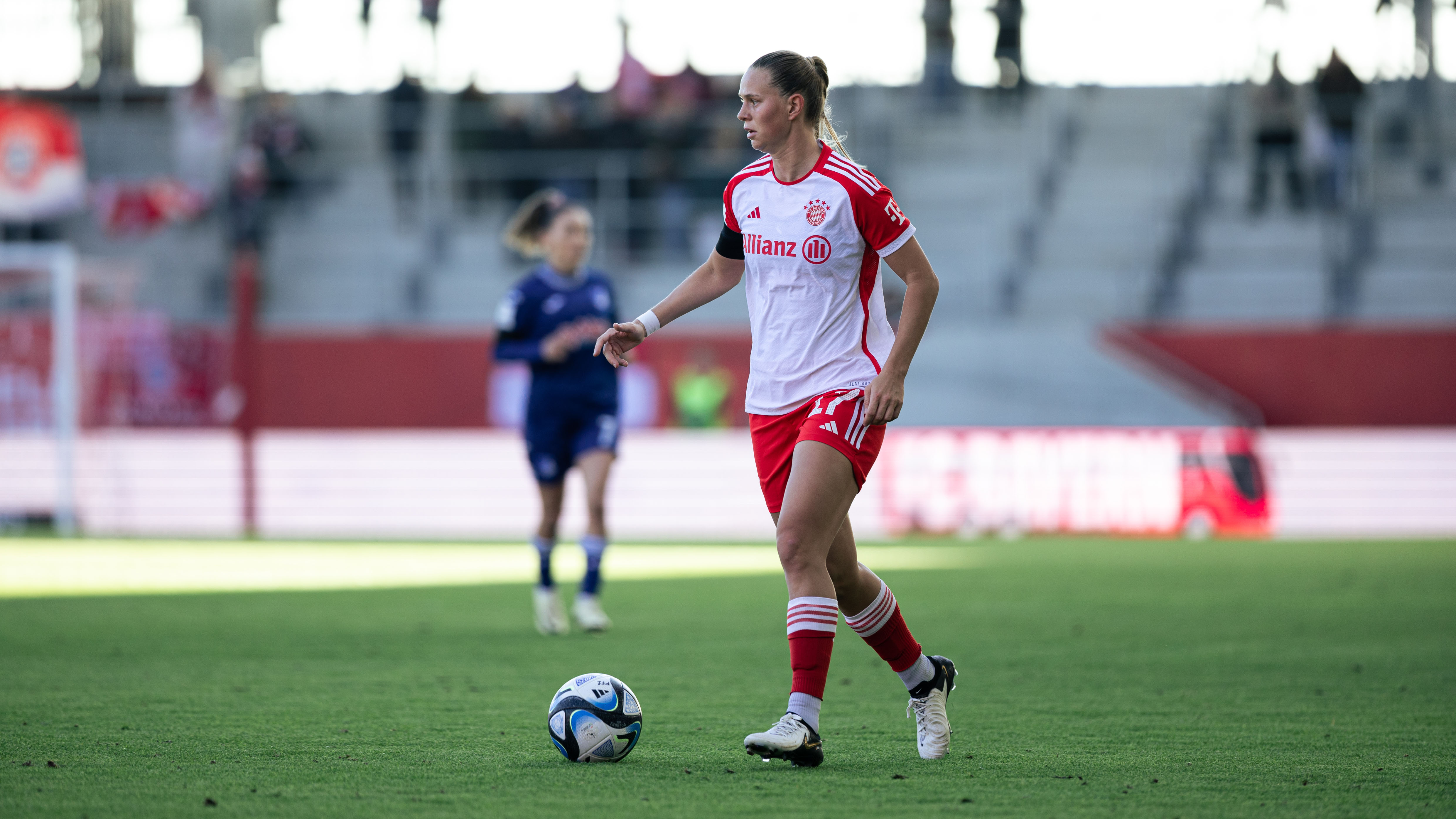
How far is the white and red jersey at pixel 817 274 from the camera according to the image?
450cm

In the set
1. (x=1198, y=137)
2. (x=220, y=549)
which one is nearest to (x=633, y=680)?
(x=220, y=549)

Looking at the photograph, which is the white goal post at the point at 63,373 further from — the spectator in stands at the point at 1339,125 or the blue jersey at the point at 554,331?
the spectator in stands at the point at 1339,125

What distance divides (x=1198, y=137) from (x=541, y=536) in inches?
557

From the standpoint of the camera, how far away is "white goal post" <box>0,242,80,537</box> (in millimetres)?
15961

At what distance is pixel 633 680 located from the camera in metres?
6.21

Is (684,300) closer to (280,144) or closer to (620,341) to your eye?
(620,341)

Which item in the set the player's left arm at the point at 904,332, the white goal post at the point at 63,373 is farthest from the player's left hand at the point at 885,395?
the white goal post at the point at 63,373

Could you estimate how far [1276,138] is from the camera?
1895 centimetres

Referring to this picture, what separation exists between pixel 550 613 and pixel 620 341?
3.42 metres

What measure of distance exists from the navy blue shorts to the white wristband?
3.15m

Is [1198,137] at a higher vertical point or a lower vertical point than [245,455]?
higher

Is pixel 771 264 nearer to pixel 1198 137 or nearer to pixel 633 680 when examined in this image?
pixel 633 680

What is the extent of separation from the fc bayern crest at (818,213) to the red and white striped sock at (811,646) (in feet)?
3.42

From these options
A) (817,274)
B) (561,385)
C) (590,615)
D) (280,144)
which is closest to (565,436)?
(561,385)
